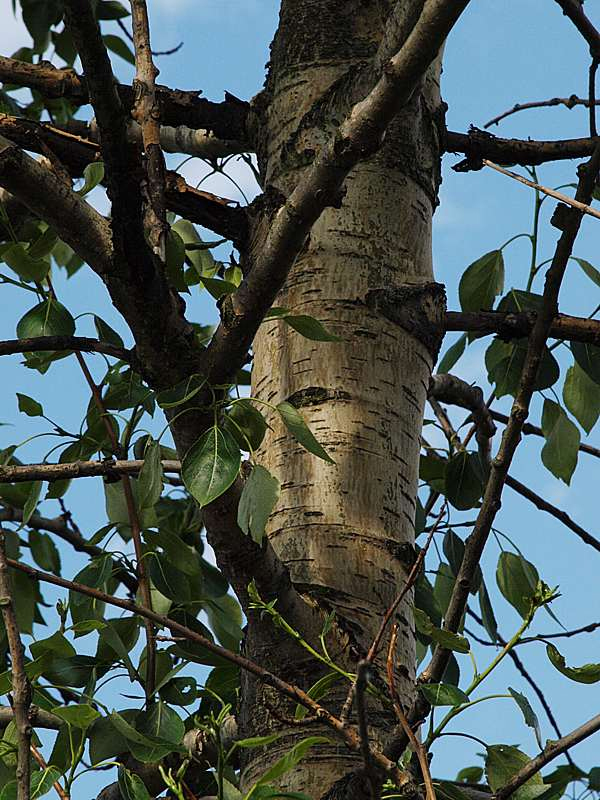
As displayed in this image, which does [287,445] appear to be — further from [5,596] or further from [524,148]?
[524,148]

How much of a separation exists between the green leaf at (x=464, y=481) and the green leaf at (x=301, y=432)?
2.07ft

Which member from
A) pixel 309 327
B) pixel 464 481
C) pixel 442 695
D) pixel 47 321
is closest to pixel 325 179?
pixel 309 327

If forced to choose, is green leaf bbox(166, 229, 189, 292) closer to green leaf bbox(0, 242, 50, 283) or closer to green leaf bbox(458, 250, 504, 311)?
green leaf bbox(0, 242, 50, 283)

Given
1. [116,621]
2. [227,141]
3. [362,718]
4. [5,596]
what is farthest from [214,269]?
[362,718]

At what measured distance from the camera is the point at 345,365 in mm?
1216

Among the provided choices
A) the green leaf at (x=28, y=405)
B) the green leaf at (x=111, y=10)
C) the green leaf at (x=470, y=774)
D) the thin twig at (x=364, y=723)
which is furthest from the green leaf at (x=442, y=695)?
the green leaf at (x=111, y=10)

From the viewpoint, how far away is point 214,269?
6.29 feet

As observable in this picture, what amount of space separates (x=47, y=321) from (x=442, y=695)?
84 centimetres

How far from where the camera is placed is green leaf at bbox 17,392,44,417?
4.86 feet

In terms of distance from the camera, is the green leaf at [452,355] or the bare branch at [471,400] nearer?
the bare branch at [471,400]

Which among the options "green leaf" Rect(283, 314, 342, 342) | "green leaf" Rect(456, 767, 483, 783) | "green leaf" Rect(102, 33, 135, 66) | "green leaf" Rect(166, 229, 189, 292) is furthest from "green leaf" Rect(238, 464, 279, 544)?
"green leaf" Rect(102, 33, 135, 66)

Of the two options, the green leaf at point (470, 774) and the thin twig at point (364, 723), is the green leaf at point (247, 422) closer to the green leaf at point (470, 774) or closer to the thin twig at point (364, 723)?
the thin twig at point (364, 723)

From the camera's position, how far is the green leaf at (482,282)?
1.70m

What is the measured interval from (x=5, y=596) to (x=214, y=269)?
116cm
